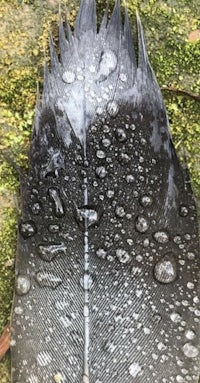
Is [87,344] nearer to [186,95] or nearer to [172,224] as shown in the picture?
[172,224]

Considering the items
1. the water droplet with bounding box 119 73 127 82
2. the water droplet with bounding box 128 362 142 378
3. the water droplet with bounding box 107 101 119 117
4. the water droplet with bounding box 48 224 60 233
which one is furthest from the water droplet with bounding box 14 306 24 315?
the water droplet with bounding box 119 73 127 82

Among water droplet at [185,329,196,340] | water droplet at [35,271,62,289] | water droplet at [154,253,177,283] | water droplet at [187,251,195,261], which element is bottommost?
water droplet at [185,329,196,340]

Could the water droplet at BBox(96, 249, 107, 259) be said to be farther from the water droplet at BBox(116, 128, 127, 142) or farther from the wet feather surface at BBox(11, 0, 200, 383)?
the water droplet at BBox(116, 128, 127, 142)

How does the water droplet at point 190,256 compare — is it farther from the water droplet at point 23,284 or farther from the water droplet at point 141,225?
the water droplet at point 23,284

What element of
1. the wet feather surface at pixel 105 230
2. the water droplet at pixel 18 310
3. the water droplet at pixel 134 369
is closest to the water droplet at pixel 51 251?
the wet feather surface at pixel 105 230

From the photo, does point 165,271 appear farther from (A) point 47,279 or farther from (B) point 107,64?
(B) point 107,64

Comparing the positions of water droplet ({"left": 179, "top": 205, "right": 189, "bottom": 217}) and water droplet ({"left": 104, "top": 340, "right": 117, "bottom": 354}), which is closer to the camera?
water droplet ({"left": 104, "top": 340, "right": 117, "bottom": 354})

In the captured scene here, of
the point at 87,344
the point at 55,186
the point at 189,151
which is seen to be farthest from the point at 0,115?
the point at 87,344

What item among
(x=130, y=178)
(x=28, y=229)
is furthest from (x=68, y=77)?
(x=28, y=229)
